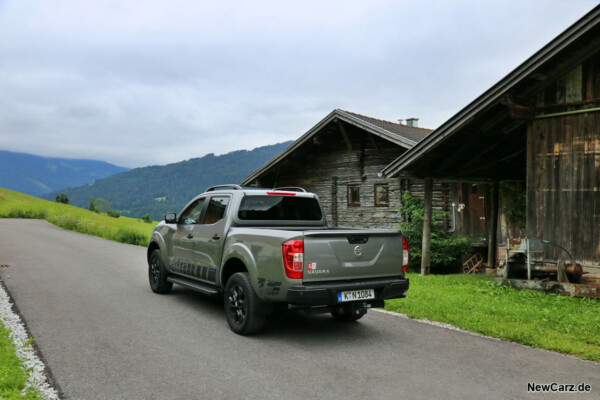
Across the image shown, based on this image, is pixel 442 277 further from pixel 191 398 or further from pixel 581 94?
pixel 191 398

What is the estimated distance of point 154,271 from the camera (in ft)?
30.6

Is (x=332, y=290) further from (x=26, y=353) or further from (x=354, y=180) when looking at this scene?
(x=354, y=180)

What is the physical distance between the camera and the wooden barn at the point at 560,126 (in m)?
9.10

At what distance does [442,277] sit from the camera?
12445 mm

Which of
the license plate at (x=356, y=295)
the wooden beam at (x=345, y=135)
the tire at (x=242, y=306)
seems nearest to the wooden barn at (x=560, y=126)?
the license plate at (x=356, y=295)

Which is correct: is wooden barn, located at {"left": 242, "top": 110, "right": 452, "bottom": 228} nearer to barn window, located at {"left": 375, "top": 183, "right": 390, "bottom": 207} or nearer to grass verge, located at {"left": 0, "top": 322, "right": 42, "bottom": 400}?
barn window, located at {"left": 375, "top": 183, "right": 390, "bottom": 207}

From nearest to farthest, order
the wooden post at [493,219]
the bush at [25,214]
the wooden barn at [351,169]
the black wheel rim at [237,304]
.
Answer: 1. the black wheel rim at [237,304]
2. the wooden post at [493,219]
3. the wooden barn at [351,169]
4. the bush at [25,214]

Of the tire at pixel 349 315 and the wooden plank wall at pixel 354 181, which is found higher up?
the wooden plank wall at pixel 354 181

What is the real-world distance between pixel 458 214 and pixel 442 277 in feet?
19.1

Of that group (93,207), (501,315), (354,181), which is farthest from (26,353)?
(93,207)

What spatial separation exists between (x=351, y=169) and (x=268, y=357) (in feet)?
51.6

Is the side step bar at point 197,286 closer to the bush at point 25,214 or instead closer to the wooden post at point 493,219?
the wooden post at point 493,219

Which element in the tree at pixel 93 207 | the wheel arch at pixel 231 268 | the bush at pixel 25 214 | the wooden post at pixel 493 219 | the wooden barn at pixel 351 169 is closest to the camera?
the wheel arch at pixel 231 268

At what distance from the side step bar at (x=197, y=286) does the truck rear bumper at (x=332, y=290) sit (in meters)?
1.89
